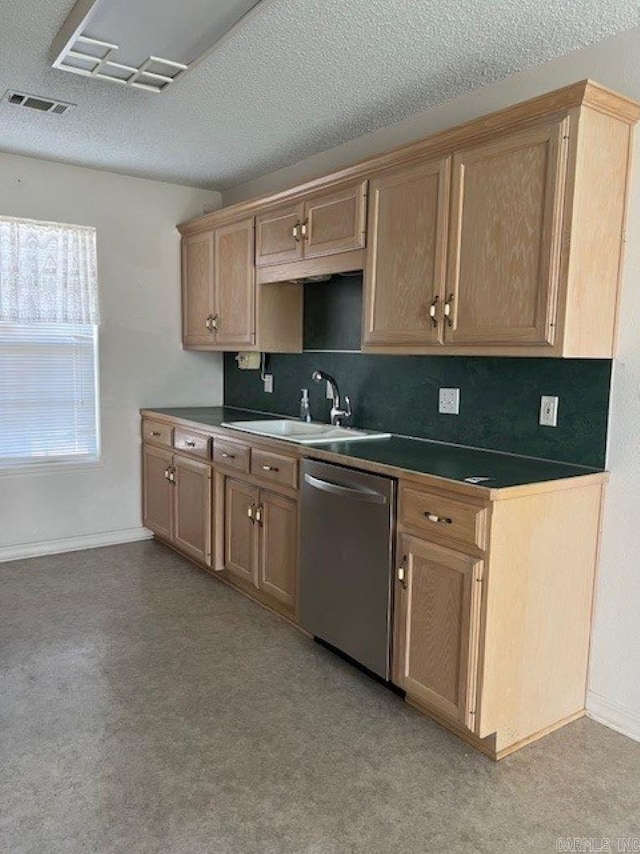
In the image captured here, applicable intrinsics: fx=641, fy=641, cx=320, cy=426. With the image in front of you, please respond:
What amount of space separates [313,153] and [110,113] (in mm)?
1133

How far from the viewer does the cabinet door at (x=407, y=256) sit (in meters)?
2.52

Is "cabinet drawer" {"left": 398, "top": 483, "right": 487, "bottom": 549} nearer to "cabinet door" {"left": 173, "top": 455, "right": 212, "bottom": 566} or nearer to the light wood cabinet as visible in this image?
the light wood cabinet

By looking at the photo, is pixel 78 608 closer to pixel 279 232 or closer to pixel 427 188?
pixel 279 232

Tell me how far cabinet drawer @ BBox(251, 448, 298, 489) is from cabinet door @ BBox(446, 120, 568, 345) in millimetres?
950

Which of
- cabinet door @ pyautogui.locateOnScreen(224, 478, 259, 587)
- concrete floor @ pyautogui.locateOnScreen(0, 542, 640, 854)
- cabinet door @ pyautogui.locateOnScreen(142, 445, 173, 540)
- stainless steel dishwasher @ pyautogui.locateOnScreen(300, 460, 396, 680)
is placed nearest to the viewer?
concrete floor @ pyautogui.locateOnScreen(0, 542, 640, 854)

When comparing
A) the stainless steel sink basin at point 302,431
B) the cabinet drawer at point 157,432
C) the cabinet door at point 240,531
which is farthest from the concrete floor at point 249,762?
the cabinet drawer at point 157,432

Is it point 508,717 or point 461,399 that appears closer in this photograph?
point 508,717

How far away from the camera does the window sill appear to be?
403 centimetres

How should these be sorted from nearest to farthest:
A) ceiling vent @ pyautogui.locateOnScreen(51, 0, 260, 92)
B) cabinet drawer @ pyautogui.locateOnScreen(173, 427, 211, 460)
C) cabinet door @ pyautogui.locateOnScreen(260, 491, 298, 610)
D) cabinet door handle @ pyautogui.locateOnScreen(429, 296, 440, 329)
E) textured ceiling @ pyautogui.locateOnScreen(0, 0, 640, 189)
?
ceiling vent @ pyautogui.locateOnScreen(51, 0, 260, 92)
textured ceiling @ pyautogui.locateOnScreen(0, 0, 640, 189)
cabinet door handle @ pyautogui.locateOnScreen(429, 296, 440, 329)
cabinet door @ pyautogui.locateOnScreen(260, 491, 298, 610)
cabinet drawer @ pyautogui.locateOnScreen(173, 427, 211, 460)

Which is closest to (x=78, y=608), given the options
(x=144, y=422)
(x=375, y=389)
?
(x=144, y=422)

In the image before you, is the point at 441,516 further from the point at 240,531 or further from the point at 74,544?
the point at 74,544

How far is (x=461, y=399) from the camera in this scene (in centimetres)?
288

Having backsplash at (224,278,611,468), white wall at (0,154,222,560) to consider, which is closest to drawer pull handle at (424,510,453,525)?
backsplash at (224,278,611,468)

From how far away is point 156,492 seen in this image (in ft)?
14.1
